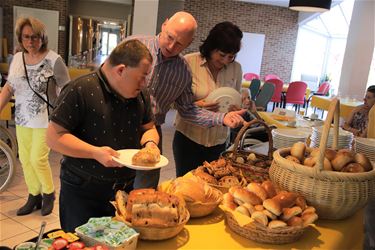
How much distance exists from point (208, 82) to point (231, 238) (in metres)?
1.34

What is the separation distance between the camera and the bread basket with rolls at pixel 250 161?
1.51 meters

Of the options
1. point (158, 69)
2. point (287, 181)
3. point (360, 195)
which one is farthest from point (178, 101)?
point (360, 195)

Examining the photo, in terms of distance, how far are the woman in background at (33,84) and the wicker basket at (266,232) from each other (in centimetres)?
204

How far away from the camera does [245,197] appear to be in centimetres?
117

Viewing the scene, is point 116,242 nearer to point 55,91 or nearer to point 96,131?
point 96,131

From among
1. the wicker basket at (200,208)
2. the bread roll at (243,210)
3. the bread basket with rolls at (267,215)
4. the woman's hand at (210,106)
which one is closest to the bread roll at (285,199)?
the bread basket with rolls at (267,215)

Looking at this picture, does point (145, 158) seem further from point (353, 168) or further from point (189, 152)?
point (189, 152)

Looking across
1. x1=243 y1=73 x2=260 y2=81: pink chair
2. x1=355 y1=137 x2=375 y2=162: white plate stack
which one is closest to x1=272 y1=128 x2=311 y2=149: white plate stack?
x1=355 y1=137 x2=375 y2=162: white plate stack

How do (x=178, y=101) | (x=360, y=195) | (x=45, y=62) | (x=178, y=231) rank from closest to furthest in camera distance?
(x=178, y=231) → (x=360, y=195) → (x=178, y=101) → (x=45, y=62)

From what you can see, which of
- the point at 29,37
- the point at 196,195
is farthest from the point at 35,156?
the point at 196,195

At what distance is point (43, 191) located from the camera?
2.98m

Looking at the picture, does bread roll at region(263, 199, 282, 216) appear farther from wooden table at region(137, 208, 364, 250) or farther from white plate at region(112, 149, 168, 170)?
white plate at region(112, 149, 168, 170)

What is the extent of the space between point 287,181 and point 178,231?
48 cm

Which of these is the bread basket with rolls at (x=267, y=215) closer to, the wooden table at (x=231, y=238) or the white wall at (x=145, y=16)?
the wooden table at (x=231, y=238)
